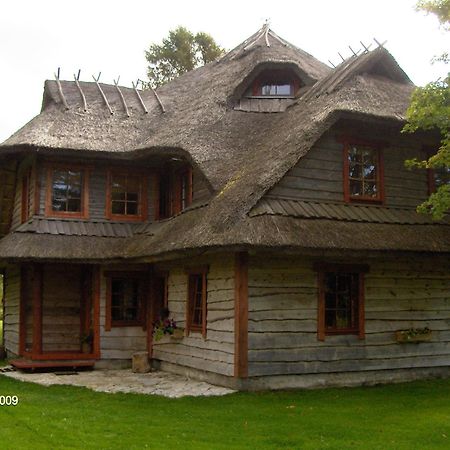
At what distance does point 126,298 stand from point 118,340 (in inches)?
41.2

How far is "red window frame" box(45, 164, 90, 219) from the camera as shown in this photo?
15938mm

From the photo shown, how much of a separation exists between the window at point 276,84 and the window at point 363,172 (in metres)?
4.58

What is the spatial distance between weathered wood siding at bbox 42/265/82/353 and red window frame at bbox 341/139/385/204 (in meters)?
7.17

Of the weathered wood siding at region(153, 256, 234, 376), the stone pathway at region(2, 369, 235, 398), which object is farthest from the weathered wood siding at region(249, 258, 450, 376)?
the stone pathway at region(2, 369, 235, 398)

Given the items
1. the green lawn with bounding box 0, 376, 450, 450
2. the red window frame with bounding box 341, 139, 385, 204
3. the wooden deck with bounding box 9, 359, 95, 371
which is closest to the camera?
the green lawn with bounding box 0, 376, 450, 450

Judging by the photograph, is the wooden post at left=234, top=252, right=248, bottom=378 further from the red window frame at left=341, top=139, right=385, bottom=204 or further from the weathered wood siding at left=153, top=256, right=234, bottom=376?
the red window frame at left=341, top=139, right=385, bottom=204

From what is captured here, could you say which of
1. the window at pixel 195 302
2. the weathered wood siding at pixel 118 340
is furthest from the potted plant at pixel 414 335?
the weathered wood siding at pixel 118 340

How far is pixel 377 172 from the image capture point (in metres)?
13.9

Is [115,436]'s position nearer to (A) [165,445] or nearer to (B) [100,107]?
(A) [165,445]

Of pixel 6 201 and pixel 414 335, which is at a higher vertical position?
pixel 6 201

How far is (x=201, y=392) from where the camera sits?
11.7 meters

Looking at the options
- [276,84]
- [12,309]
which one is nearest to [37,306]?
[12,309]

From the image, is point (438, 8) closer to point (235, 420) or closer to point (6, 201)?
point (235, 420)

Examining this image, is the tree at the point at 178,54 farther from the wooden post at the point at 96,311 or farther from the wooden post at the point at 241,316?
A: the wooden post at the point at 241,316
